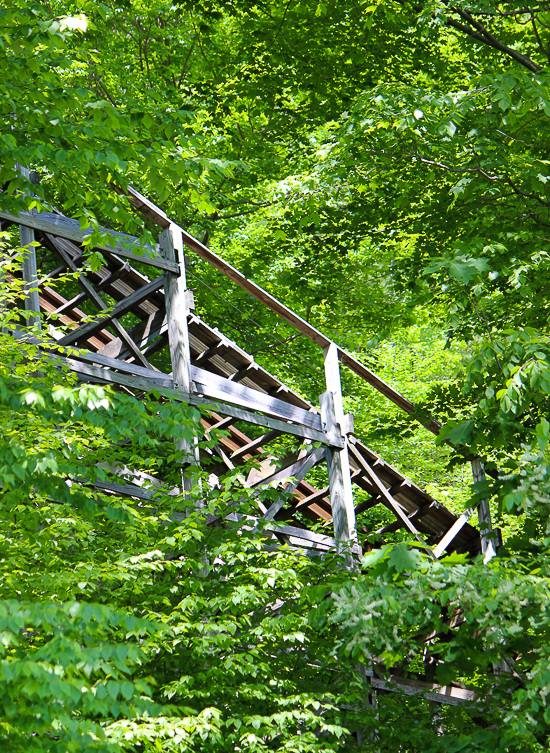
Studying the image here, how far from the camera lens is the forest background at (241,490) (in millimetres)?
3393

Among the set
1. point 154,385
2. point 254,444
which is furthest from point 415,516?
point 154,385

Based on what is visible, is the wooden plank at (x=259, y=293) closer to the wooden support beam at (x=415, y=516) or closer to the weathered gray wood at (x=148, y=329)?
the weathered gray wood at (x=148, y=329)

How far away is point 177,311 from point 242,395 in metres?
1.09

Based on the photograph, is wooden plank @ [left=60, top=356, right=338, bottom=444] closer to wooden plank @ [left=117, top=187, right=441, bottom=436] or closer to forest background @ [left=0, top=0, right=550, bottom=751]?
forest background @ [left=0, top=0, right=550, bottom=751]

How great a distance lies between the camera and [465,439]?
13.6ft

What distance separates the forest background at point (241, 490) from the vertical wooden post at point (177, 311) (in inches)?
36.4

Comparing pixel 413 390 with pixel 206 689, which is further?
pixel 413 390

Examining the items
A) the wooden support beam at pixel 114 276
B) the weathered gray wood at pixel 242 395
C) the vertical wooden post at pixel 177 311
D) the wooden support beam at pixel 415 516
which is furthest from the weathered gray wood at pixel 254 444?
the wooden support beam at pixel 114 276

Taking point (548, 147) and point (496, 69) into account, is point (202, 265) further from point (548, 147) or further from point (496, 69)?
point (548, 147)

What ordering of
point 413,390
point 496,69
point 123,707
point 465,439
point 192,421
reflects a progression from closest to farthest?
point 123,707 < point 465,439 < point 192,421 < point 496,69 < point 413,390

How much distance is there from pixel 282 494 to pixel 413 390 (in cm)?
1297

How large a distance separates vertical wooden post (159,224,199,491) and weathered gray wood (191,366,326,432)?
0.47ft

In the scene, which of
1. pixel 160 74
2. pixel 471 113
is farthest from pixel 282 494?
pixel 160 74

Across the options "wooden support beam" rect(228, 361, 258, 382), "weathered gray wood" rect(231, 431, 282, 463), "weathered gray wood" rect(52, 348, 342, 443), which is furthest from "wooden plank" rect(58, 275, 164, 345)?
"weathered gray wood" rect(231, 431, 282, 463)
